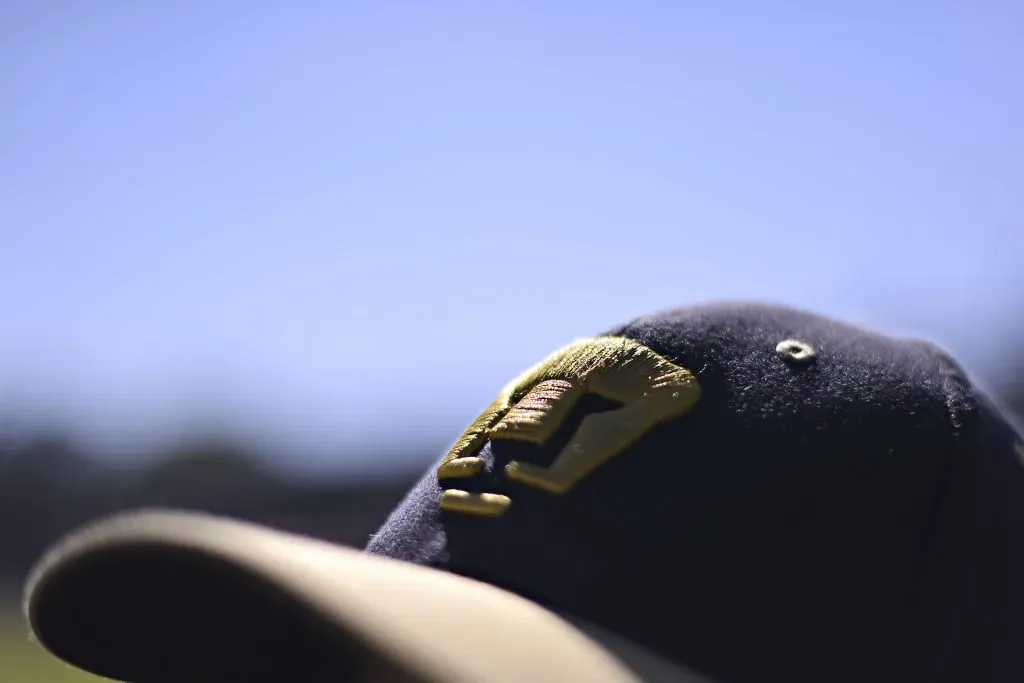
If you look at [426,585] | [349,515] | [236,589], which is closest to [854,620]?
[426,585]

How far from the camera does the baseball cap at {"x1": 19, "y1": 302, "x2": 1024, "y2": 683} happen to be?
861 millimetres

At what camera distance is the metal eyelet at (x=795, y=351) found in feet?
3.31

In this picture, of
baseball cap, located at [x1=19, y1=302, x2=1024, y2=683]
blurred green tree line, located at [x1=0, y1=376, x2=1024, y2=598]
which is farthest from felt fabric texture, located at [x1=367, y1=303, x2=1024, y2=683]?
blurred green tree line, located at [x1=0, y1=376, x2=1024, y2=598]

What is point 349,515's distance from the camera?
57.6 feet

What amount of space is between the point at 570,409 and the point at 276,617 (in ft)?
1.03

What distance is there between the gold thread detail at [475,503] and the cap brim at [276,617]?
0.23 feet

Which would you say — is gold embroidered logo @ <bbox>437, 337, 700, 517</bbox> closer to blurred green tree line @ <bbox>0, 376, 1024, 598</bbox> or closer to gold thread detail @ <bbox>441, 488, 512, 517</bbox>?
gold thread detail @ <bbox>441, 488, 512, 517</bbox>

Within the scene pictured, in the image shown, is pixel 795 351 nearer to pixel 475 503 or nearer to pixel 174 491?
pixel 475 503

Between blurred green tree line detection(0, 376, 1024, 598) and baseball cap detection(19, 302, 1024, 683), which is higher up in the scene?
baseball cap detection(19, 302, 1024, 683)

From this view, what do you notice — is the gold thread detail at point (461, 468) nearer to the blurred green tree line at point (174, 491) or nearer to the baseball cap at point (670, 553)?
the baseball cap at point (670, 553)

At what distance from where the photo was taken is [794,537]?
0.92 m

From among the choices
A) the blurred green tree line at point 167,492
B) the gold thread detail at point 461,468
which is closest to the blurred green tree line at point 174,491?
the blurred green tree line at point 167,492

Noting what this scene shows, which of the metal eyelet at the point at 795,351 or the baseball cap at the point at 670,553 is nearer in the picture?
the baseball cap at the point at 670,553

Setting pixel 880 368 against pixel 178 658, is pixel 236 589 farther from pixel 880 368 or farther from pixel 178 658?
pixel 880 368
